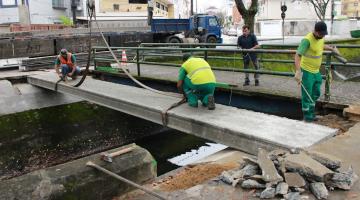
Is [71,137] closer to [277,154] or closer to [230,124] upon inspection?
[230,124]

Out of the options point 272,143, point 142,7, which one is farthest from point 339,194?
point 142,7

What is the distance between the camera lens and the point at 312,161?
3.99 m

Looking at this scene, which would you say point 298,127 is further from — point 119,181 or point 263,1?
point 263,1

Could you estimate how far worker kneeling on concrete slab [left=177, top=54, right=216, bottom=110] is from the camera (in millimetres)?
7020

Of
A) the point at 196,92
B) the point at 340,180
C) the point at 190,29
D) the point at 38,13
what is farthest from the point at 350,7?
the point at 340,180

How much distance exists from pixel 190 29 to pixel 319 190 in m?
23.9

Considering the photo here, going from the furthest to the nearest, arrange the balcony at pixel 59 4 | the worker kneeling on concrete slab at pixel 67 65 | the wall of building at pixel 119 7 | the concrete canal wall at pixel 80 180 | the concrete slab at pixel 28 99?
1. the balcony at pixel 59 4
2. the wall of building at pixel 119 7
3. the worker kneeling on concrete slab at pixel 67 65
4. the concrete slab at pixel 28 99
5. the concrete canal wall at pixel 80 180

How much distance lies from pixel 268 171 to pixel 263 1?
62.0 meters

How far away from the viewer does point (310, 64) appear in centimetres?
614

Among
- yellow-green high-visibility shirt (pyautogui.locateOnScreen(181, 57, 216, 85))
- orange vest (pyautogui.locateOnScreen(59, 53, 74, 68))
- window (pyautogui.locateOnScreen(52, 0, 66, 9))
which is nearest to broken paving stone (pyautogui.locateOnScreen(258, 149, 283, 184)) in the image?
yellow-green high-visibility shirt (pyautogui.locateOnScreen(181, 57, 216, 85))

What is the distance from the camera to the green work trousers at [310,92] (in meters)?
6.20

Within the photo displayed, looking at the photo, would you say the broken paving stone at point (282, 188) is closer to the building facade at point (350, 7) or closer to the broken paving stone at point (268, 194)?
the broken paving stone at point (268, 194)

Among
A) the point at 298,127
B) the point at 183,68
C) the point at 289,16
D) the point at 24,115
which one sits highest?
the point at 289,16

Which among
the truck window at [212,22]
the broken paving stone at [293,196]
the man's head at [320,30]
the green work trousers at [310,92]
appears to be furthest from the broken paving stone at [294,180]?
the truck window at [212,22]
